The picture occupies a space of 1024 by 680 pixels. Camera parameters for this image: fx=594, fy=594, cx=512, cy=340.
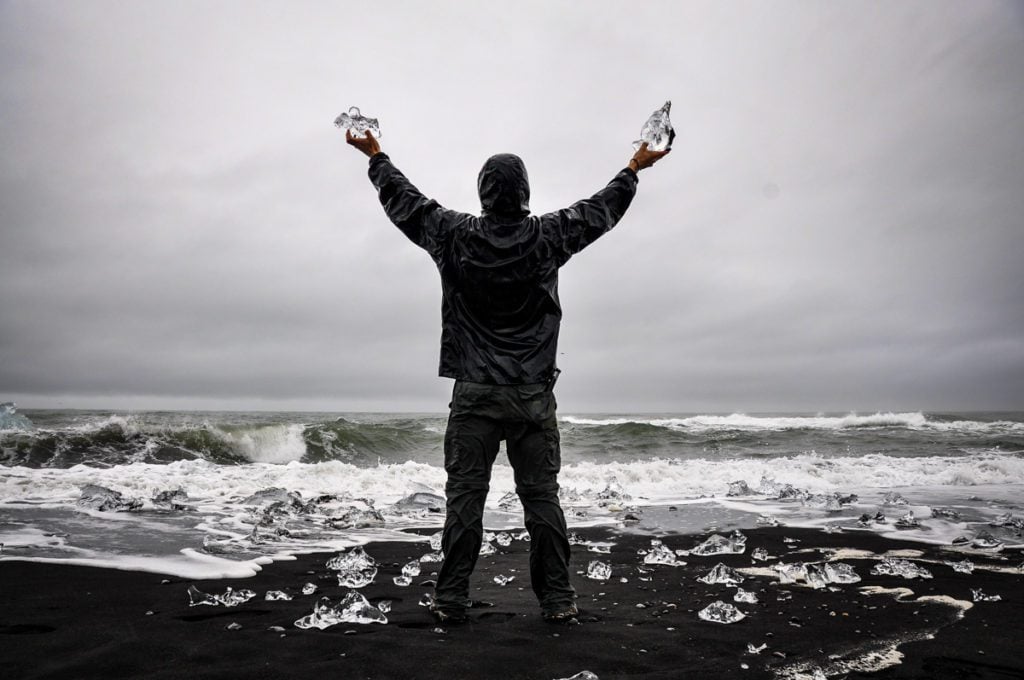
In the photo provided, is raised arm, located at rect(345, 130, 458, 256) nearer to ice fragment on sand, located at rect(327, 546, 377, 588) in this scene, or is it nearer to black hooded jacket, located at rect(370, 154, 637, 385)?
black hooded jacket, located at rect(370, 154, 637, 385)

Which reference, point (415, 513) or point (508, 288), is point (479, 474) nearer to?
point (508, 288)

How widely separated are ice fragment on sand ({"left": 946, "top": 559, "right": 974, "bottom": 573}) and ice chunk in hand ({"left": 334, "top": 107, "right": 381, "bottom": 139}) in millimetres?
4982

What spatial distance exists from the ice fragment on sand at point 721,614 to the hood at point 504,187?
7.69ft

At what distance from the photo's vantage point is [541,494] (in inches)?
123

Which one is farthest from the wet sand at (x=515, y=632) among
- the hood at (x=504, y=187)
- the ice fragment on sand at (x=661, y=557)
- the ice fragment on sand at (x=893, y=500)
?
the ice fragment on sand at (x=893, y=500)

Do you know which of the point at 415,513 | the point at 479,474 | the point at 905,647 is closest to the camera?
the point at 905,647

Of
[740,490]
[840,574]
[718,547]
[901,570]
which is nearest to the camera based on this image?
[840,574]

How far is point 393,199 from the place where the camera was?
3330mm

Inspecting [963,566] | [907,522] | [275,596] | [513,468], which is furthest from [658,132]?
[907,522]

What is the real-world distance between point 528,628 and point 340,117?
2.95m

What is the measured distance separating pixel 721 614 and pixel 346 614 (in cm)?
193

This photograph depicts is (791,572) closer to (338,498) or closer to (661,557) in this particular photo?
(661,557)

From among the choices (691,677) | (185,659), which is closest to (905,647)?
(691,677)

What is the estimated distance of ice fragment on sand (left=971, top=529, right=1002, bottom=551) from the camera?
5.14 m
